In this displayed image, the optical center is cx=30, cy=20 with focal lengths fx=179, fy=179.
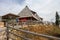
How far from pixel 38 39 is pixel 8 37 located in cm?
166

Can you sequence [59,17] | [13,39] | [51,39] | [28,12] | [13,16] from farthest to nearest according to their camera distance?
[28,12] < [59,17] < [13,16] < [13,39] < [51,39]

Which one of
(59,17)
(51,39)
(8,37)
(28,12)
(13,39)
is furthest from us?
(28,12)

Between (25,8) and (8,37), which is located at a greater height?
(25,8)

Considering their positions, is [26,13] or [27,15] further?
[26,13]

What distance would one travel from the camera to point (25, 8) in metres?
64.9

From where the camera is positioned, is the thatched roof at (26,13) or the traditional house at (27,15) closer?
the traditional house at (27,15)

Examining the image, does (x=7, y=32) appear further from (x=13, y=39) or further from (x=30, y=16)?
(x=30, y=16)

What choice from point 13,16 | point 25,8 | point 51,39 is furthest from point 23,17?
point 51,39

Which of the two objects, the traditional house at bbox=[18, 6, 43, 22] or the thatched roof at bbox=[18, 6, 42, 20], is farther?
the thatched roof at bbox=[18, 6, 42, 20]

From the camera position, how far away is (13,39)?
28.6ft

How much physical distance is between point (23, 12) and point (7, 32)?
178 ft

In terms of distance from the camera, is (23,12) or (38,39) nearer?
(38,39)

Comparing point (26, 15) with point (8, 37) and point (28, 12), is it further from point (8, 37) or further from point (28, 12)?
point (8, 37)

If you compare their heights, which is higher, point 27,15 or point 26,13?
point 26,13
